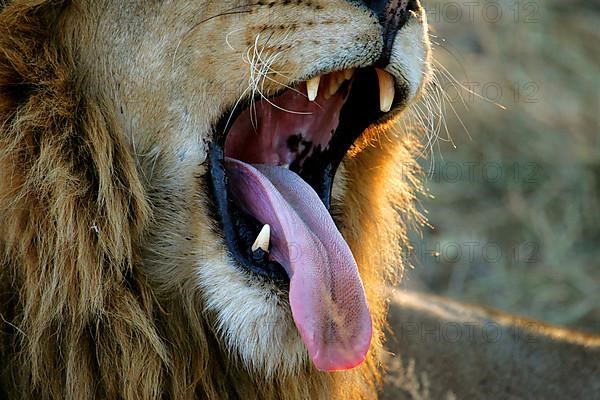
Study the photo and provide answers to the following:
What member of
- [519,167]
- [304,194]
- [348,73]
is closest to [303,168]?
[304,194]

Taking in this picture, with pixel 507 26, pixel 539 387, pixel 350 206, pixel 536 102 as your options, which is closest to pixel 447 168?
pixel 536 102

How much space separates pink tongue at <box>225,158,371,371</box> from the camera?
2.41 m

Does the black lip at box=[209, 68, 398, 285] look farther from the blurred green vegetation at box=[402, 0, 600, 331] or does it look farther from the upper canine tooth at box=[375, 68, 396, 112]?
the blurred green vegetation at box=[402, 0, 600, 331]

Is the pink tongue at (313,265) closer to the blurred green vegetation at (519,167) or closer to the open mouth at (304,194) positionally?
the open mouth at (304,194)

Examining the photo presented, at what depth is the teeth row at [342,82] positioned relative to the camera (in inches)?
96.2

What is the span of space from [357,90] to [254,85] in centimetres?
38

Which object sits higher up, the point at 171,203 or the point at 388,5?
the point at 388,5

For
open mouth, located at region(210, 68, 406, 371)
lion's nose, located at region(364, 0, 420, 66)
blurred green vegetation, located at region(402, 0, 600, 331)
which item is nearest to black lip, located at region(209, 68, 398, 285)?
open mouth, located at region(210, 68, 406, 371)

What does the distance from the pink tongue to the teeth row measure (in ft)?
0.83

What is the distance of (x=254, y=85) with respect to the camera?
2.40m

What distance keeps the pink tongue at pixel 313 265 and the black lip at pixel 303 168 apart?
0.13 ft

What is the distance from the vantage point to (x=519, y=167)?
6.14 metres

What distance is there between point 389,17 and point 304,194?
481mm

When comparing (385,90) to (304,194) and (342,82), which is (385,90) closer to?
(342,82)
